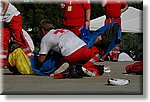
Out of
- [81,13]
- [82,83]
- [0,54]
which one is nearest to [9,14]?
[0,54]

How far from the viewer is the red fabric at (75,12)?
18.8 feet

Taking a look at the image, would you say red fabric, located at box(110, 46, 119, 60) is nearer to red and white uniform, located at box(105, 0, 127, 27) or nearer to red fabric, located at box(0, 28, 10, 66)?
red and white uniform, located at box(105, 0, 127, 27)

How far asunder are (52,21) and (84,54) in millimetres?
563

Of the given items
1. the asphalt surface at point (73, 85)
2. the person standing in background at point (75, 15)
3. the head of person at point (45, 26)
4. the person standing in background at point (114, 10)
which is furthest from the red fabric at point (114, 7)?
the head of person at point (45, 26)

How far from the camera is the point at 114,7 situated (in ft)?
18.8

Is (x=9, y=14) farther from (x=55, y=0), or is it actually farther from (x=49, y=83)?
A: (x=49, y=83)

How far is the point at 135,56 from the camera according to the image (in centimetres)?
563

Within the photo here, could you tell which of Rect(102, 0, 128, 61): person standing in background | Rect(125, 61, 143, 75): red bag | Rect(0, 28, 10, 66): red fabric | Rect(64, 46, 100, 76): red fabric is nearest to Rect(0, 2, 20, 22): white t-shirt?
Rect(0, 28, 10, 66): red fabric

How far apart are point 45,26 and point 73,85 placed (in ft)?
2.62

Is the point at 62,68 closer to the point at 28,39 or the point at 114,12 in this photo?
the point at 28,39

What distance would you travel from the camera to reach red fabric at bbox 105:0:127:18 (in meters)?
5.65

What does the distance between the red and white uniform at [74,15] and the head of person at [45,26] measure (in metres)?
0.18

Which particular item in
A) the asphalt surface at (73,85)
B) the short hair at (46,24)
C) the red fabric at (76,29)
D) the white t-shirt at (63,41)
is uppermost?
the short hair at (46,24)

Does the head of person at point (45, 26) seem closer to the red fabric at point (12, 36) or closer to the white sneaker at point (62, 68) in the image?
the red fabric at point (12, 36)
